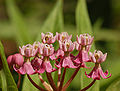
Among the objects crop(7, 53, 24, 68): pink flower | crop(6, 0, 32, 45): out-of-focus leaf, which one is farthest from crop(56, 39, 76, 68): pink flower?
crop(6, 0, 32, 45): out-of-focus leaf

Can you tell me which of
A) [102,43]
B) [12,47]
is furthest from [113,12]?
[12,47]

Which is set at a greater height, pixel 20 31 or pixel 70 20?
pixel 20 31

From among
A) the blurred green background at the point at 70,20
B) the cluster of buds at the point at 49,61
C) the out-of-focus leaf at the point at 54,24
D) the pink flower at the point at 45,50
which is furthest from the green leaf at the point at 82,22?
the blurred green background at the point at 70,20

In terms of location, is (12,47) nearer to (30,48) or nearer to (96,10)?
(96,10)

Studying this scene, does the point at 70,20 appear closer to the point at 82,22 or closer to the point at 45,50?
the point at 82,22

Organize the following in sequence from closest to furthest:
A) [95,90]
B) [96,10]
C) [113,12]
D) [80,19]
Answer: [95,90], [80,19], [113,12], [96,10]

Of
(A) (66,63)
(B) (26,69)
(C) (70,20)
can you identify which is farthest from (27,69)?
(C) (70,20)

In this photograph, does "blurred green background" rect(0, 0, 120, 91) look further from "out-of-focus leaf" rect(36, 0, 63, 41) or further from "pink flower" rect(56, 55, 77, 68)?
"pink flower" rect(56, 55, 77, 68)

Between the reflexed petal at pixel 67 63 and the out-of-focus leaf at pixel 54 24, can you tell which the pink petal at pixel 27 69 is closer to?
the reflexed petal at pixel 67 63
